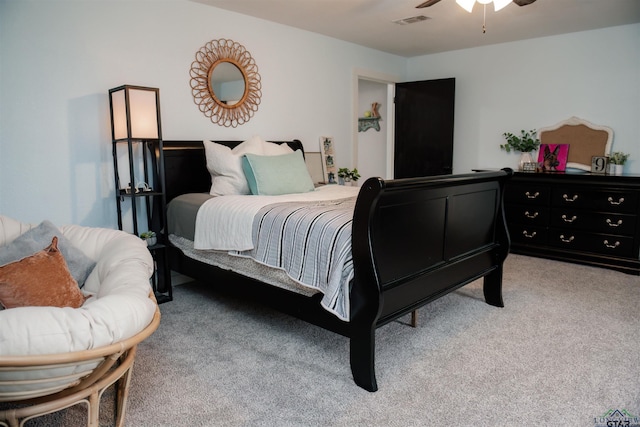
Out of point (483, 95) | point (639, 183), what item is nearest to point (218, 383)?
point (639, 183)

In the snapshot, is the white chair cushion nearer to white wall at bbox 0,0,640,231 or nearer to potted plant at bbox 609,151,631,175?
white wall at bbox 0,0,640,231

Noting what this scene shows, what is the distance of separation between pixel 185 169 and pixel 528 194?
11.5ft

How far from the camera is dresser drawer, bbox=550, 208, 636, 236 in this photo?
412 centimetres

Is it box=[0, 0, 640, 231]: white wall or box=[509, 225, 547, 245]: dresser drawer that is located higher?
box=[0, 0, 640, 231]: white wall

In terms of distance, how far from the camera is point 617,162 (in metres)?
4.42

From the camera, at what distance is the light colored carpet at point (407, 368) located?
191 centimetres

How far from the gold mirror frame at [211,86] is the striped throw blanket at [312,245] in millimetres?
1602

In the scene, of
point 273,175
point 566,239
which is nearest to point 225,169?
point 273,175

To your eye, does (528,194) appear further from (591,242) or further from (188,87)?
(188,87)

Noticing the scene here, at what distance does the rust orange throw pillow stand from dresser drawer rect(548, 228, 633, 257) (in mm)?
4362

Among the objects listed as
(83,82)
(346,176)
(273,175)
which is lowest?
(346,176)

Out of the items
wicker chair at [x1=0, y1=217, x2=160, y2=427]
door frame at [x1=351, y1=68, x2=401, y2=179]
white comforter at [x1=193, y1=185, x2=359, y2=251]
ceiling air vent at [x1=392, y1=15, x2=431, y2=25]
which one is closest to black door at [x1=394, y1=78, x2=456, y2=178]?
door frame at [x1=351, y1=68, x2=401, y2=179]

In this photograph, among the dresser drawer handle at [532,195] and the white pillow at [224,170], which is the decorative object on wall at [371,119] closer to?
the dresser drawer handle at [532,195]

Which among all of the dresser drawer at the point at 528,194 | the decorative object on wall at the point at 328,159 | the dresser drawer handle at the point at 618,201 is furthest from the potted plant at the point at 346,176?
the dresser drawer handle at the point at 618,201
